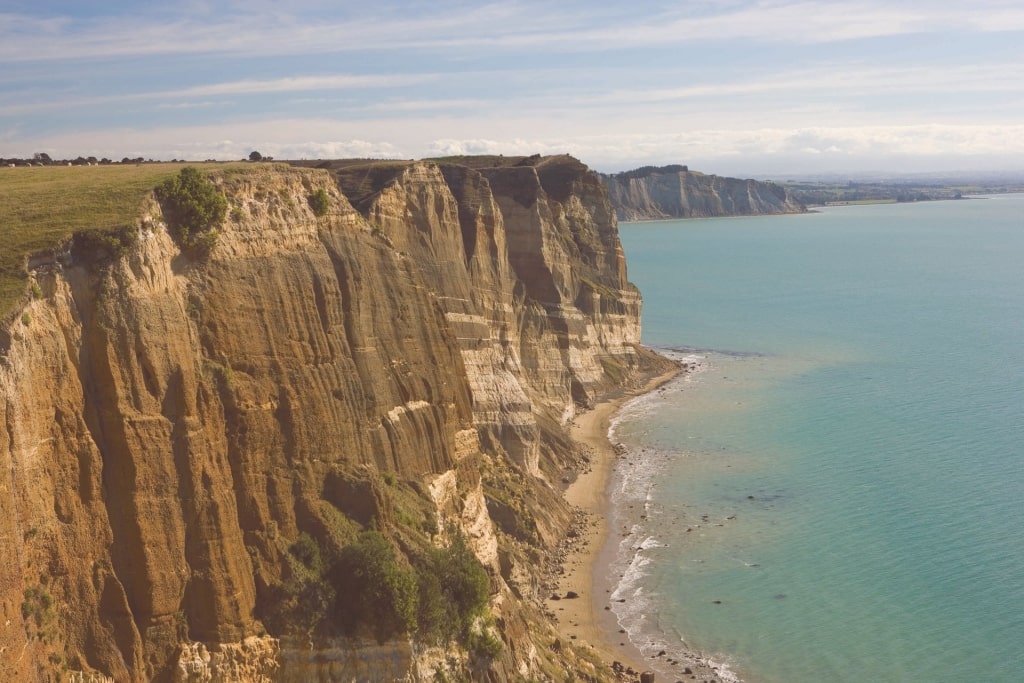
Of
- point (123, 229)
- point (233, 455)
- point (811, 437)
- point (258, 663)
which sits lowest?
point (811, 437)

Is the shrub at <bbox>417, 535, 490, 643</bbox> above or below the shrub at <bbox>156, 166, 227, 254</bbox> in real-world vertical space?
below

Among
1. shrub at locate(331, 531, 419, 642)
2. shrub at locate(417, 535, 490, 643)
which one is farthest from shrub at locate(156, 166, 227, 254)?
shrub at locate(417, 535, 490, 643)

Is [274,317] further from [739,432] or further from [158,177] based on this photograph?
[739,432]

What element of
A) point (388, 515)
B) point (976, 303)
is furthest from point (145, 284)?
point (976, 303)

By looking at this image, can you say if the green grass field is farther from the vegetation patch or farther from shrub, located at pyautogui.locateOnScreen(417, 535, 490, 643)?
shrub, located at pyautogui.locateOnScreen(417, 535, 490, 643)

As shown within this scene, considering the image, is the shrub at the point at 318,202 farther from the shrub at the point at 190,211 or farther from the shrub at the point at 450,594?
the shrub at the point at 450,594

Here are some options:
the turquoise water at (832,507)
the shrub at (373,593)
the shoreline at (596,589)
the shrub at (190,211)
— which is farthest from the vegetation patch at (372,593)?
the turquoise water at (832,507)
